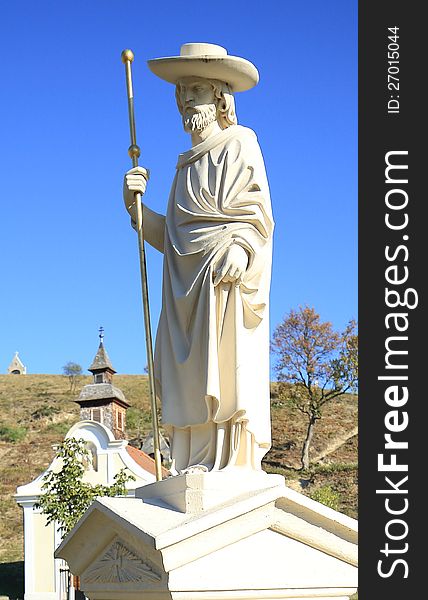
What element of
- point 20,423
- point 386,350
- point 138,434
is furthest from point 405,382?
point 20,423

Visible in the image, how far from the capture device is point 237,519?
529 centimetres

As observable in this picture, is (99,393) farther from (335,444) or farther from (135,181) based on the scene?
(135,181)

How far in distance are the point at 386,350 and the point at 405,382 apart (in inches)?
7.4

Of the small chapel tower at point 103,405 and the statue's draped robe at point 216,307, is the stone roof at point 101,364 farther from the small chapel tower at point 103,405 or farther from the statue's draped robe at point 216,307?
the statue's draped robe at point 216,307

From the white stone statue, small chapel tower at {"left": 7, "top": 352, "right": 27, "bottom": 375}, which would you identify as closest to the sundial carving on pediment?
the white stone statue

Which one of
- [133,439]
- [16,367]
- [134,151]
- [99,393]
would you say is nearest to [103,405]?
[99,393]

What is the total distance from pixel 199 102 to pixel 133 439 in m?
54.1

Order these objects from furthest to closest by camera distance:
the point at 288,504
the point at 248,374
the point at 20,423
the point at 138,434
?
the point at 20,423, the point at 138,434, the point at 248,374, the point at 288,504

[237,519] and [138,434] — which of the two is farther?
[138,434]

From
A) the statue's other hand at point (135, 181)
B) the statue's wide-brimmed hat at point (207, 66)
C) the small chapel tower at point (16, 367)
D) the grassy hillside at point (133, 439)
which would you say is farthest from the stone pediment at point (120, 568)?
the small chapel tower at point (16, 367)

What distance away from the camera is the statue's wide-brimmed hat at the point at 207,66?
6199mm

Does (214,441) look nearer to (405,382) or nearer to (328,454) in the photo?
(405,382)

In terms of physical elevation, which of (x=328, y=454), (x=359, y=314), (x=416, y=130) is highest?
(x=416, y=130)

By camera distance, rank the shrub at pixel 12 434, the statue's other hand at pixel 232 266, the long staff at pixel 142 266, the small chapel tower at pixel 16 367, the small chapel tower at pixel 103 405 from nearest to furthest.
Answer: the statue's other hand at pixel 232 266 → the long staff at pixel 142 266 → the small chapel tower at pixel 103 405 → the shrub at pixel 12 434 → the small chapel tower at pixel 16 367
